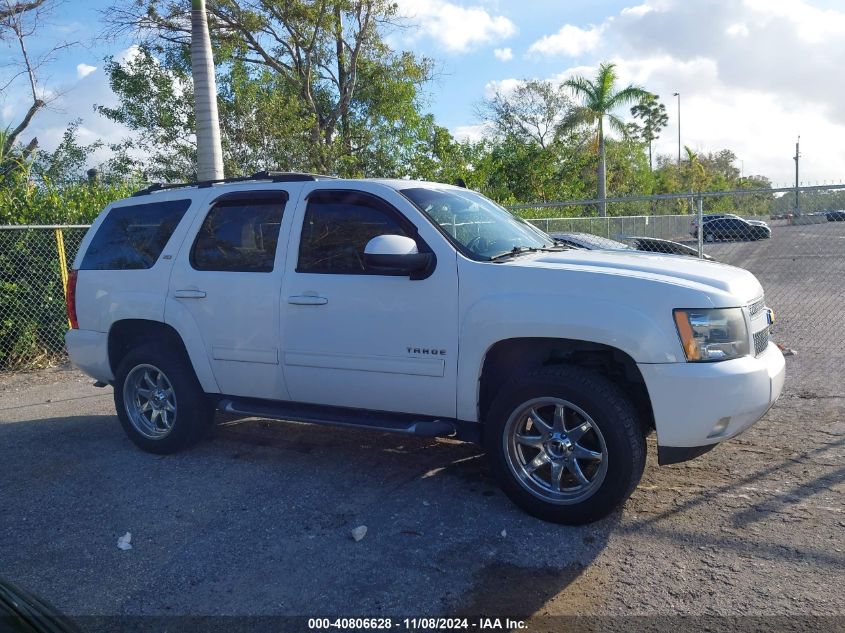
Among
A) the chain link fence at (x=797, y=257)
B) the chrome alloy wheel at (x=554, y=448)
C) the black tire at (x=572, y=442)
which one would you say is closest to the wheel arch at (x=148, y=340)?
the black tire at (x=572, y=442)

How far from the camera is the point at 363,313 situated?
4.75 metres

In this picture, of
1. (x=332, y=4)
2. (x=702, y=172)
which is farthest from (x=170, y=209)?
(x=702, y=172)

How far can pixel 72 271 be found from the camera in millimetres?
6211

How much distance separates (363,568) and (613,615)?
1.29 metres

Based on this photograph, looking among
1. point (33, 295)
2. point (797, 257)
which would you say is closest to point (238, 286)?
point (33, 295)

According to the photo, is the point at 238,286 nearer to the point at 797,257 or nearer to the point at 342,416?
the point at 342,416

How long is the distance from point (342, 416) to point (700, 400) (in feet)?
7.53

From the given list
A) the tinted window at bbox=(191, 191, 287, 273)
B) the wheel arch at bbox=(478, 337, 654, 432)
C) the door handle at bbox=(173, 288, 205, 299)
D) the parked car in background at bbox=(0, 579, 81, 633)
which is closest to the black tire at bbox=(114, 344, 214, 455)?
the door handle at bbox=(173, 288, 205, 299)

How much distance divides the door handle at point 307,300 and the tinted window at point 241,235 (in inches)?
13.7

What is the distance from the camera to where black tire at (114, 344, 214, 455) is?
5617 millimetres

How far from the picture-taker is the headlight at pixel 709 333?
391 centimetres

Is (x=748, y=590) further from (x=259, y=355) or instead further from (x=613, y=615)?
(x=259, y=355)

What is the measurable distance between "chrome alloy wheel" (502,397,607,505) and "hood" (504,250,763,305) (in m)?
0.82

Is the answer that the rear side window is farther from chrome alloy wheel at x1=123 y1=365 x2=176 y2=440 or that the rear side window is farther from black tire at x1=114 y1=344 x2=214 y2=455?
chrome alloy wheel at x1=123 y1=365 x2=176 y2=440
